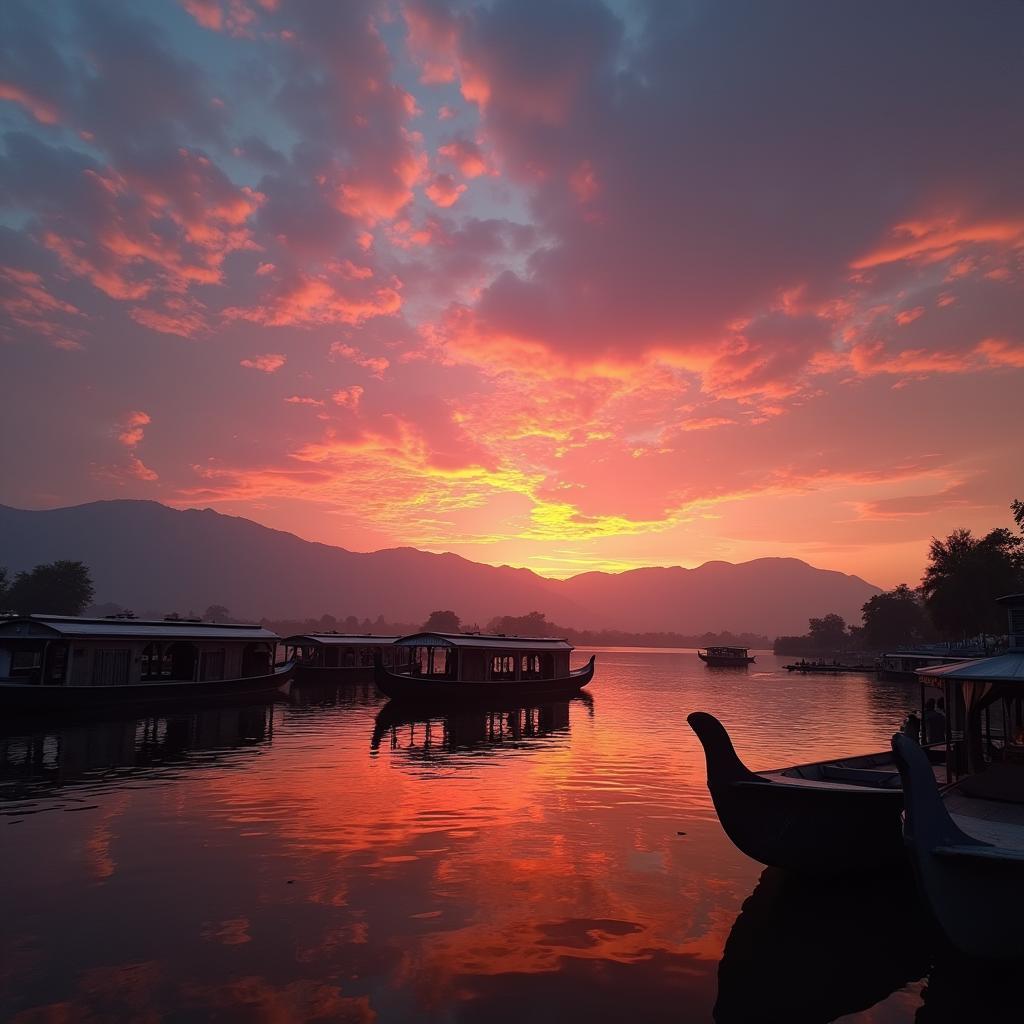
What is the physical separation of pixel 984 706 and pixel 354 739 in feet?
80.8

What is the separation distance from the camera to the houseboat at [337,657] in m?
60.3

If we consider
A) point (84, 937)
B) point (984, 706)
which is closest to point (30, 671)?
point (84, 937)

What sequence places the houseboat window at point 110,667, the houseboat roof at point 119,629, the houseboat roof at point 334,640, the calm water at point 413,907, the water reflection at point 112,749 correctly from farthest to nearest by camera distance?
the houseboat roof at point 334,640 < the houseboat window at point 110,667 < the houseboat roof at point 119,629 < the water reflection at point 112,749 < the calm water at point 413,907

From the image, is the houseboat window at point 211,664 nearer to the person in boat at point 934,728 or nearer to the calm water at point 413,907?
the calm water at point 413,907

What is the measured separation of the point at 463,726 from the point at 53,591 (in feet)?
368

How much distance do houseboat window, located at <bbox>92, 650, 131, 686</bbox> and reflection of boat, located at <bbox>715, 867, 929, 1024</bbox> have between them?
112 feet

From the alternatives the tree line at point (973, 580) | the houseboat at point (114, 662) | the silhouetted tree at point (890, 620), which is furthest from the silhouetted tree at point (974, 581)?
the houseboat at point (114, 662)

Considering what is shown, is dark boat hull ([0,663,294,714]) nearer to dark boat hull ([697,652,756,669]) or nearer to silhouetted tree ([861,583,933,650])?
dark boat hull ([697,652,756,669])

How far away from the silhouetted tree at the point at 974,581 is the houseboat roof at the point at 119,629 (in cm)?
8500

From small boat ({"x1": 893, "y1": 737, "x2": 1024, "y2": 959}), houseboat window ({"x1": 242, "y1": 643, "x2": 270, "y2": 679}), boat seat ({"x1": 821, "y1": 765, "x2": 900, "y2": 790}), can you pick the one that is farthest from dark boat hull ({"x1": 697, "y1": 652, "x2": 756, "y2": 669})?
small boat ({"x1": 893, "y1": 737, "x2": 1024, "y2": 959})

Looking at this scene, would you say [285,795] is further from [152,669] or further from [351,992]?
[152,669]

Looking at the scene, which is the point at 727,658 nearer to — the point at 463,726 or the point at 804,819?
the point at 463,726

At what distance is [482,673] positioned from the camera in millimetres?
45812

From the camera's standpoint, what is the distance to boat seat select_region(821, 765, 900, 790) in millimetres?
14680
